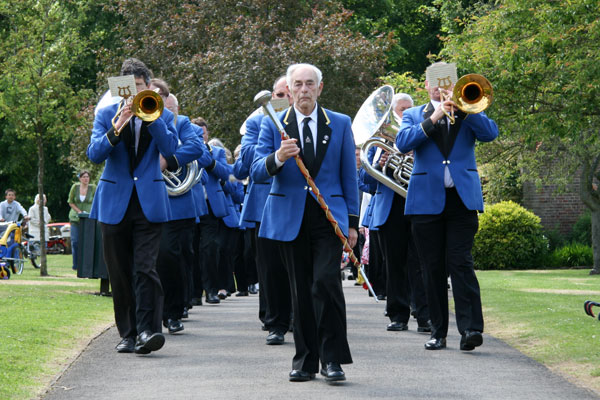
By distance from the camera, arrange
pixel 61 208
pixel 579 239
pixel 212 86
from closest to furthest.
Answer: pixel 212 86 → pixel 579 239 → pixel 61 208

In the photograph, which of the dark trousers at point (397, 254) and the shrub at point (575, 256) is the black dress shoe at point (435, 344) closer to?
the dark trousers at point (397, 254)

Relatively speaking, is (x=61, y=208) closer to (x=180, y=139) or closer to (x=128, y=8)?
(x=128, y=8)

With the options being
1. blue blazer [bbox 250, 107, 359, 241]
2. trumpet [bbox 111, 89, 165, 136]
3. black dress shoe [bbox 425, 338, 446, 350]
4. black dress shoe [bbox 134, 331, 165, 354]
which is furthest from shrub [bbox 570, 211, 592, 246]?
blue blazer [bbox 250, 107, 359, 241]

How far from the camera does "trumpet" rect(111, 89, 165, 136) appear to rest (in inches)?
317

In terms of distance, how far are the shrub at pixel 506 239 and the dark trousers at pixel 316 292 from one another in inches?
807

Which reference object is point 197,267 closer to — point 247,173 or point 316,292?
point 247,173

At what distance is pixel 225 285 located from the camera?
15.2 meters

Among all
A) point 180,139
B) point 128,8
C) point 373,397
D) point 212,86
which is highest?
point 128,8

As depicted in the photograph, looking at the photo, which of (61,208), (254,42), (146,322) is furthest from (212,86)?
(61,208)

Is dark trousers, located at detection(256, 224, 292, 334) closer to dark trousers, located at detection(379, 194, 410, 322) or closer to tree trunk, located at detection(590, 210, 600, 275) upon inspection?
dark trousers, located at detection(379, 194, 410, 322)

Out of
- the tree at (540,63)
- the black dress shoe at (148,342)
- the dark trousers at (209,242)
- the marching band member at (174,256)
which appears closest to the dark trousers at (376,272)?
the dark trousers at (209,242)

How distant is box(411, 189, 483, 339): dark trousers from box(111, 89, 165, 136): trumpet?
2234 mm

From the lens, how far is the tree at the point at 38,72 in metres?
20.1

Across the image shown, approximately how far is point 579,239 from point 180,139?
2317 cm
